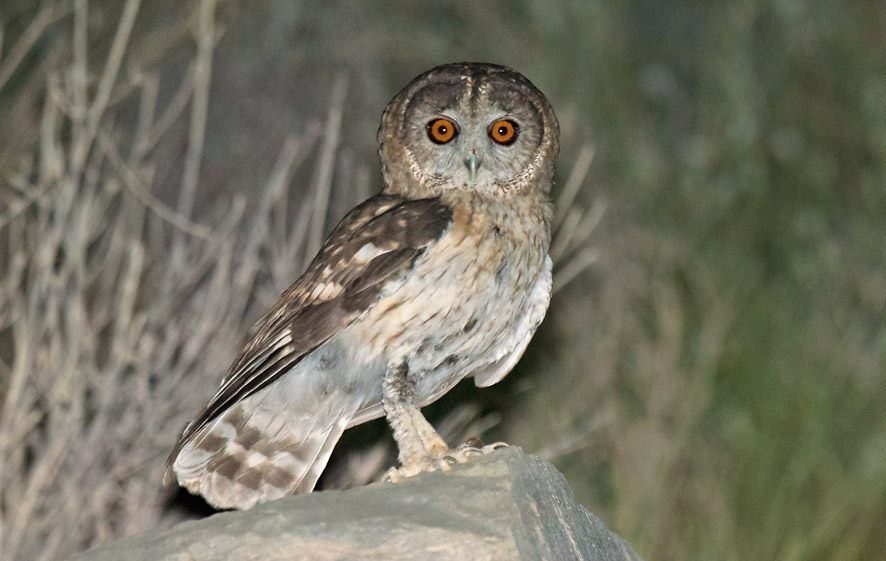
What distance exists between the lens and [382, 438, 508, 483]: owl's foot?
322cm

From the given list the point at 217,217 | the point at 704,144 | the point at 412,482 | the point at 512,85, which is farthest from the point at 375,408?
the point at 704,144

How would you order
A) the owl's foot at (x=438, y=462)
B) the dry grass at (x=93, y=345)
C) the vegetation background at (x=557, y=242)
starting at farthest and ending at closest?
the vegetation background at (x=557, y=242)
the dry grass at (x=93, y=345)
the owl's foot at (x=438, y=462)

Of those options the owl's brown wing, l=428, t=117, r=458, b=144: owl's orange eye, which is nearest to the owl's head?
l=428, t=117, r=458, b=144: owl's orange eye

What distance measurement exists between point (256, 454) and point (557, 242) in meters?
2.32

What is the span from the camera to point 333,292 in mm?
3541

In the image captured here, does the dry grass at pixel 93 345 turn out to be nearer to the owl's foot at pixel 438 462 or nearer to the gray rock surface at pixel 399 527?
the owl's foot at pixel 438 462

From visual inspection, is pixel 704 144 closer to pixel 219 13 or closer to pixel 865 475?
pixel 865 475

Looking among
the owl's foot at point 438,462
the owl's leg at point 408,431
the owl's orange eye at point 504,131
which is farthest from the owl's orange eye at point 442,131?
the owl's foot at point 438,462

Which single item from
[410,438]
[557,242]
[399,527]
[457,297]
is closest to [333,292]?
[457,297]

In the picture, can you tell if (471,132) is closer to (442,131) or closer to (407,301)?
(442,131)

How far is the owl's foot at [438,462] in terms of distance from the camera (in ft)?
10.6

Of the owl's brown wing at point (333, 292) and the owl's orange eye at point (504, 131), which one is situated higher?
the owl's orange eye at point (504, 131)

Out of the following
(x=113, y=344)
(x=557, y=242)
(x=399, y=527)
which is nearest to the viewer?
(x=399, y=527)

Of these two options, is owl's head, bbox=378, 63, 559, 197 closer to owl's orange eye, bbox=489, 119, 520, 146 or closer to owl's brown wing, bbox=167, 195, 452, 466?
owl's orange eye, bbox=489, 119, 520, 146
